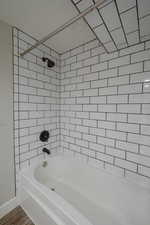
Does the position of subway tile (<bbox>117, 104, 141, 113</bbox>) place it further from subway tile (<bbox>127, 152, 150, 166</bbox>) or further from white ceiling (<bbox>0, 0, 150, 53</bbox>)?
white ceiling (<bbox>0, 0, 150, 53</bbox>)

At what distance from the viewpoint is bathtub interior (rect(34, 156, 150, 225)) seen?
1188mm

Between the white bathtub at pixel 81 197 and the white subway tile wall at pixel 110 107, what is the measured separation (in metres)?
0.17

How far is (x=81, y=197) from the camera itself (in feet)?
5.03

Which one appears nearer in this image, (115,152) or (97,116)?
(115,152)

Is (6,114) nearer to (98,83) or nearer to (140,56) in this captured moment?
(98,83)

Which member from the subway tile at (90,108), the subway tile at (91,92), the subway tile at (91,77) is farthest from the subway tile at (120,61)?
the subway tile at (90,108)

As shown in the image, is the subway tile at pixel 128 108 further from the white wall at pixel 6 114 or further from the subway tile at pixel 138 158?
the white wall at pixel 6 114

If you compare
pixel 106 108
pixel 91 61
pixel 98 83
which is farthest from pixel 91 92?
pixel 91 61

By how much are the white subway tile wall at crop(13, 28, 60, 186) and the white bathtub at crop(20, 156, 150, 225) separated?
0.27m

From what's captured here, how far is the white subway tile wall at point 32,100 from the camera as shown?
1.37 metres

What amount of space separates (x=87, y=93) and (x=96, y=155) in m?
0.87

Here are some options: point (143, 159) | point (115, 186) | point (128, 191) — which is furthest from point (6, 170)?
point (143, 159)

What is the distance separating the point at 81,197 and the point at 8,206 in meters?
0.91

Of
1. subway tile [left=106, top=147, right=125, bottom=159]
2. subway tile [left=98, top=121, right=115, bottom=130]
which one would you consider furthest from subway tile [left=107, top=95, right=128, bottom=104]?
subway tile [left=106, top=147, right=125, bottom=159]
